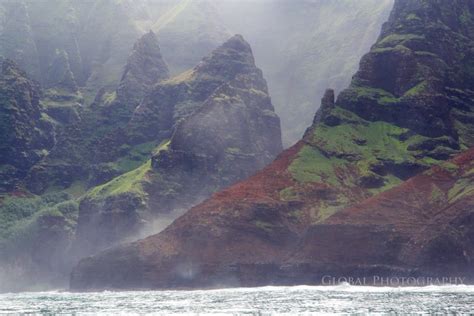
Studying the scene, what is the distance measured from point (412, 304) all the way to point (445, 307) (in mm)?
12693

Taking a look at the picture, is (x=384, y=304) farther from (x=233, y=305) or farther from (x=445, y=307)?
(x=233, y=305)

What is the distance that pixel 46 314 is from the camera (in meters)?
191

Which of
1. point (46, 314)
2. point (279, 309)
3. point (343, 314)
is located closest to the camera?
point (343, 314)

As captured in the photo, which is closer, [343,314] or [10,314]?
[343,314]

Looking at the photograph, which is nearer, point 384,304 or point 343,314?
point 343,314

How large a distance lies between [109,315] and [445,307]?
60.5 meters

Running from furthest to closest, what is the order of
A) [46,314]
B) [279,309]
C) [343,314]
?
1. [46,314]
2. [279,309]
3. [343,314]

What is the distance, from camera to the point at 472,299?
188m

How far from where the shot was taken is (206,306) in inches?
7810

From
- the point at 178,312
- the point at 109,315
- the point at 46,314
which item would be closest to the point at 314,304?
the point at 178,312

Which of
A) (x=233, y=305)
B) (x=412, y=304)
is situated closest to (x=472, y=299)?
(x=412, y=304)

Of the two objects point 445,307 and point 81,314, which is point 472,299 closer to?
point 445,307

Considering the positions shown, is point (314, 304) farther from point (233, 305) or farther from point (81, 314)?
point (81, 314)

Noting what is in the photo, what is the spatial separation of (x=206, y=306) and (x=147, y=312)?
17539 millimetres
